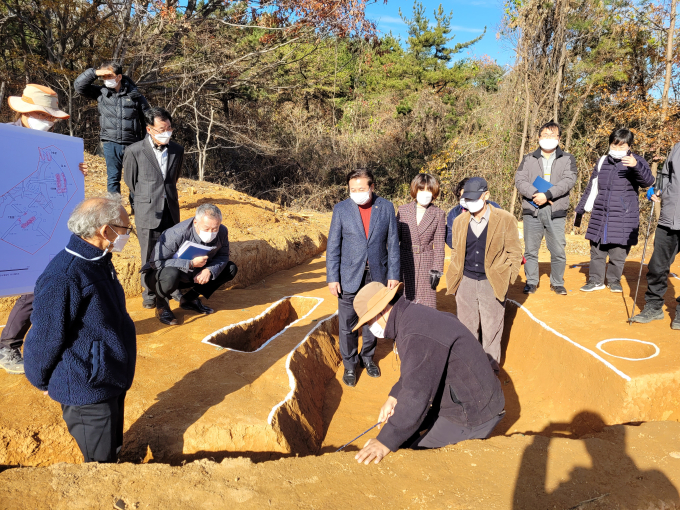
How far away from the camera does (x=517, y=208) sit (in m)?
13.9

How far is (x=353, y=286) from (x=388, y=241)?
1.74 ft

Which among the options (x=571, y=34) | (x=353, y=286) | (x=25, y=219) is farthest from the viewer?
(x=571, y=34)

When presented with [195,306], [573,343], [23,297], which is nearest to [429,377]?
[573,343]

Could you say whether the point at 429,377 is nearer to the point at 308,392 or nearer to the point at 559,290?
the point at 308,392

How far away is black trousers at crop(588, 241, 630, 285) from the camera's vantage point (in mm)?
5398

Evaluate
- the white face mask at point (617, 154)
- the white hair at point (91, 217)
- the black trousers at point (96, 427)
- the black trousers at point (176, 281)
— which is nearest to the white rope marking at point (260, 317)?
the black trousers at point (176, 281)

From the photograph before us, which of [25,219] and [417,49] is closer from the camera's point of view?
[25,219]

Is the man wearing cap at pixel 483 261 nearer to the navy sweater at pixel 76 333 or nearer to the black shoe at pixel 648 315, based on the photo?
the black shoe at pixel 648 315

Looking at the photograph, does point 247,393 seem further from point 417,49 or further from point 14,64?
point 417,49

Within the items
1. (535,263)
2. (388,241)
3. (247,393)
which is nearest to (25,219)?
(247,393)

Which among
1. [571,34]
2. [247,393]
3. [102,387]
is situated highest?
[571,34]

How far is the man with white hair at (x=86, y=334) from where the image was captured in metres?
2.20

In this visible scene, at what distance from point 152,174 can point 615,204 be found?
5.18 metres

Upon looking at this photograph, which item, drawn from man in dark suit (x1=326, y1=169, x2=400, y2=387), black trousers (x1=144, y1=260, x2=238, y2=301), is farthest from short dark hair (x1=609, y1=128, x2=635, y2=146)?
black trousers (x1=144, y1=260, x2=238, y2=301)
